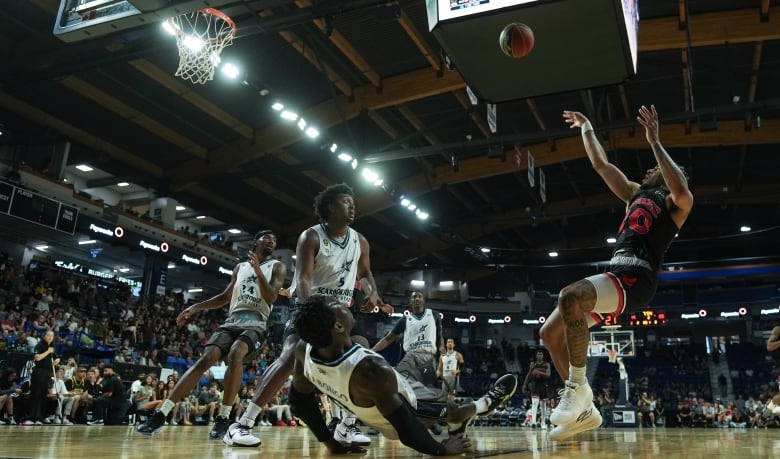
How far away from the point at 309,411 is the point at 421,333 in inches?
191

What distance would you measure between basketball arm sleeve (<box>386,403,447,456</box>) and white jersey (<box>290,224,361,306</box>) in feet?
5.07

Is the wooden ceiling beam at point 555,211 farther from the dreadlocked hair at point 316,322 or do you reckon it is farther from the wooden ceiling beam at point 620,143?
the dreadlocked hair at point 316,322

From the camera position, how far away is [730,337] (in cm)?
3341

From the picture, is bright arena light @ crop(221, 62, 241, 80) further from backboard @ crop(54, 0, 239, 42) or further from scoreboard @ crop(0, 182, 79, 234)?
scoreboard @ crop(0, 182, 79, 234)

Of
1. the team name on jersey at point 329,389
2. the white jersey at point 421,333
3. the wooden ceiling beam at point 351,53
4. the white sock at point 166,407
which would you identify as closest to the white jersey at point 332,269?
the team name on jersey at point 329,389

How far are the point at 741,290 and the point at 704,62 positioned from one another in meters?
23.0

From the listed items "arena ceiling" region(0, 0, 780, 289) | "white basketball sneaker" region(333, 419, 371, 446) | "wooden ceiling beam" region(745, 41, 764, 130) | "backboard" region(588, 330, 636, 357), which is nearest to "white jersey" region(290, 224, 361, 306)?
"white basketball sneaker" region(333, 419, 371, 446)

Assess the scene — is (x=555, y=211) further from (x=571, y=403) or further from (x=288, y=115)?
(x=571, y=403)

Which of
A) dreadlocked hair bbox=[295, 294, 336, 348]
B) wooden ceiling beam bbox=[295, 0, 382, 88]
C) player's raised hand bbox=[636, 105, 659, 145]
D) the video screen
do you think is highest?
wooden ceiling beam bbox=[295, 0, 382, 88]

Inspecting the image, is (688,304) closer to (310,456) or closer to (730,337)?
(730,337)

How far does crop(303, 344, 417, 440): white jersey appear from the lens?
9.93 ft

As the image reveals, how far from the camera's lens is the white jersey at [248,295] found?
18.6ft

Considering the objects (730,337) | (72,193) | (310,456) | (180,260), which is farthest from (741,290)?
(310,456)

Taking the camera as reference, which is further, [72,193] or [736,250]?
[736,250]
